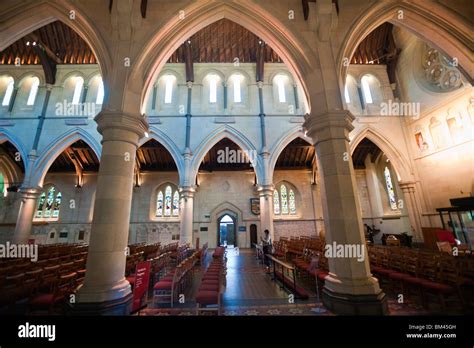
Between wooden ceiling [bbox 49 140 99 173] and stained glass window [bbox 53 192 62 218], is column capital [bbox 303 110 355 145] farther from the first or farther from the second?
stained glass window [bbox 53 192 62 218]

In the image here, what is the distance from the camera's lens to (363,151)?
16.1 meters

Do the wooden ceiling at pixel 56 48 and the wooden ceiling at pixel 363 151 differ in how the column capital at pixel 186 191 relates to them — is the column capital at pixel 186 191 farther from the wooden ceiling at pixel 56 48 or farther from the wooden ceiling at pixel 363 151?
the wooden ceiling at pixel 363 151

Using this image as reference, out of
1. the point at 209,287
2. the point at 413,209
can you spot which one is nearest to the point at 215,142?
the point at 209,287


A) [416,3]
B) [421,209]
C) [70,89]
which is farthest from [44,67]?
[421,209]

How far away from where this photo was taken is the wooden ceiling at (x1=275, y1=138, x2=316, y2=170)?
1503 cm

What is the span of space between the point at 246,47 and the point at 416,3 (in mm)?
10374

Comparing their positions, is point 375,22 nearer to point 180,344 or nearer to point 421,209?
point 180,344

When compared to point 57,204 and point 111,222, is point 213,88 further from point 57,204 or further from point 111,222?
point 57,204

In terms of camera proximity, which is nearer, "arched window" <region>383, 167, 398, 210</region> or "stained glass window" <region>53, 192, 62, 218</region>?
"arched window" <region>383, 167, 398, 210</region>

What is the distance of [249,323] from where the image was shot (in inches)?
92.6

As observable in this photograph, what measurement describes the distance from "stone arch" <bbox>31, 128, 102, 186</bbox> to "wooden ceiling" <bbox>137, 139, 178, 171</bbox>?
117 inches

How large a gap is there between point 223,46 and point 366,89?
10.0m

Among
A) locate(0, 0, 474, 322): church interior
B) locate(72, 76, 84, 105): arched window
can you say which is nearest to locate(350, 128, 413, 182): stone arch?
locate(0, 0, 474, 322): church interior

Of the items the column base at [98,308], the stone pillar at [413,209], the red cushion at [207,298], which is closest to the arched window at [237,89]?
the stone pillar at [413,209]
